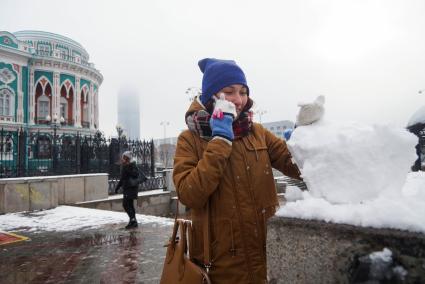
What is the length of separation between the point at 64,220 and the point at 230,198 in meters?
7.83

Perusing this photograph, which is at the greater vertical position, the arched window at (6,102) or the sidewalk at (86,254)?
the arched window at (6,102)

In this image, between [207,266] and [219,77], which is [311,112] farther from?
[207,266]

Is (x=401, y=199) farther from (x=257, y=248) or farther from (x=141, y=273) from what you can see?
(x=141, y=273)

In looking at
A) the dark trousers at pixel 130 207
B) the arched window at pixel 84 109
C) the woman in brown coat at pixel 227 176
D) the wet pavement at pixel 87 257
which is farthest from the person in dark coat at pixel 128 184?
the arched window at pixel 84 109

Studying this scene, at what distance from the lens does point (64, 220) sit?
324 inches

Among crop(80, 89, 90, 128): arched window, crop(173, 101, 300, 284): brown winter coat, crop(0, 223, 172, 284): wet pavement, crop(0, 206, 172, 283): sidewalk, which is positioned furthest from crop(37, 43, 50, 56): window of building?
crop(173, 101, 300, 284): brown winter coat

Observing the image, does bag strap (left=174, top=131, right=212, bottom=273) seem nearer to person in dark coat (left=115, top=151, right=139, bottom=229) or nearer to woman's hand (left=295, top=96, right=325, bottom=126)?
woman's hand (left=295, top=96, right=325, bottom=126)

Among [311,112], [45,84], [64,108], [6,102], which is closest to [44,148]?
[311,112]

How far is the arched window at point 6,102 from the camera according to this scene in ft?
92.2

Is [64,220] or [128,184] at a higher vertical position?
[128,184]

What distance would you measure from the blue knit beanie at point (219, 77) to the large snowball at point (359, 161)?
28.6 inches

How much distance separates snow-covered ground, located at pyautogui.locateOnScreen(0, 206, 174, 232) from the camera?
7465mm

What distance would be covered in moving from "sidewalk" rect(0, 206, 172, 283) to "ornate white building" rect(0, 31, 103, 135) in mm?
22459

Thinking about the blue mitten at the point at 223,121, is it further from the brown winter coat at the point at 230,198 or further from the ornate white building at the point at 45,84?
the ornate white building at the point at 45,84
